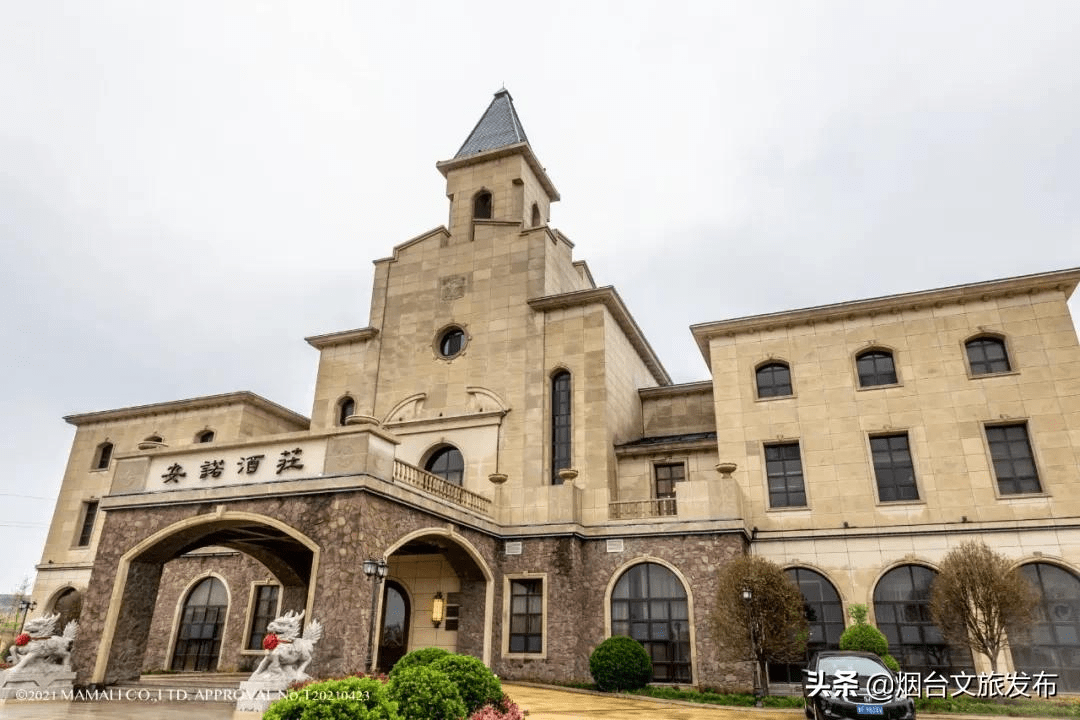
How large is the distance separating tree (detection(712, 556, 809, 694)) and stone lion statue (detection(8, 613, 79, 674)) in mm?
14729

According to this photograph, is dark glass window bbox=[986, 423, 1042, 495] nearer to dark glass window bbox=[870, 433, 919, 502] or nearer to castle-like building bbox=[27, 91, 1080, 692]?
castle-like building bbox=[27, 91, 1080, 692]

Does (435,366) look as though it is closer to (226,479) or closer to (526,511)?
(526,511)

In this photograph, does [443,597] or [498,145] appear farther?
[498,145]

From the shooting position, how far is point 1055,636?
57.6 ft

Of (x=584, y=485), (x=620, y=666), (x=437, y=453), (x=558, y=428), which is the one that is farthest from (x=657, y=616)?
(x=437, y=453)

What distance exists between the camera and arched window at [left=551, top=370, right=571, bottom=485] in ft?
77.0

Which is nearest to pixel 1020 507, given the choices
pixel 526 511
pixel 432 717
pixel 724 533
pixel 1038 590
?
pixel 1038 590

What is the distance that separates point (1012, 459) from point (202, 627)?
2519 centimetres

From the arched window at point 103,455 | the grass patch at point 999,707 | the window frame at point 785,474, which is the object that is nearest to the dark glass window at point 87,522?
the arched window at point 103,455

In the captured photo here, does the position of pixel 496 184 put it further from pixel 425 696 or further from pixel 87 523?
pixel 425 696

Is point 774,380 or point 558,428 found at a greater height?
point 774,380

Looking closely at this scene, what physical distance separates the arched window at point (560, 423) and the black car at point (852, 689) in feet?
37.5

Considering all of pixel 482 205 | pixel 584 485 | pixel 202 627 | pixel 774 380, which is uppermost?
pixel 482 205

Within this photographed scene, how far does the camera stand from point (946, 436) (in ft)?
66.4
